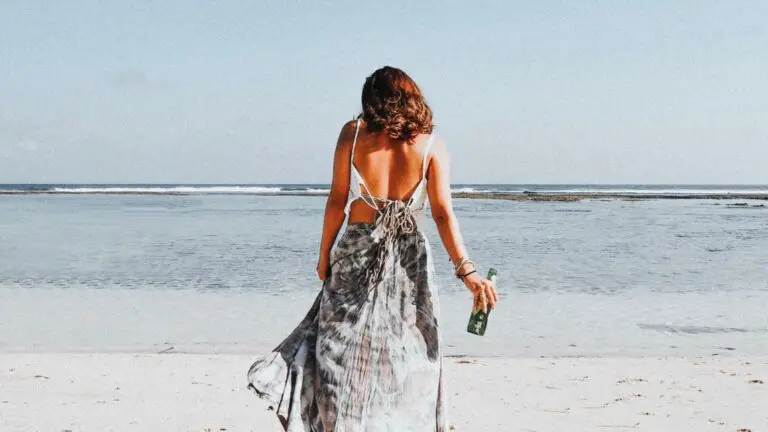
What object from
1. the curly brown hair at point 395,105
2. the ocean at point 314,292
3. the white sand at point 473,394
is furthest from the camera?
the ocean at point 314,292

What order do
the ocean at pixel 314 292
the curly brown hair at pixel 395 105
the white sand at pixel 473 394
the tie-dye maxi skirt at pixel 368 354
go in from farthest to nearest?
the ocean at pixel 314 292, the white sand at pixel 473 394, the tie-dye maxi skirt at pixel 368 354, the curly brown hair at pixel 395 105

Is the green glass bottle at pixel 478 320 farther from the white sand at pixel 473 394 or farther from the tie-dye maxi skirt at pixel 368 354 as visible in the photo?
the white sand at pixel 473 394

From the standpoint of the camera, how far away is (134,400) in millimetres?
5297

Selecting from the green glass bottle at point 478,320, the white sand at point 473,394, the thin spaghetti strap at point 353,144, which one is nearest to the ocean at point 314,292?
the white sand at point 473,394

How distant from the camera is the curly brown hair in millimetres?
2838

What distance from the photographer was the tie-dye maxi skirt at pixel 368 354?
117 inches

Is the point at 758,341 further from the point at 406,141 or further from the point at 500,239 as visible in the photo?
the point at 500,239

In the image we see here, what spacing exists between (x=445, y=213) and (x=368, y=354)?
1.91 feet

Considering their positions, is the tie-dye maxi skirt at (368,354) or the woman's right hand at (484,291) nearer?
the woman's right hand at (484,291)

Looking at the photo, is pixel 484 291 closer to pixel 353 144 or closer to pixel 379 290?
pixel 379 290

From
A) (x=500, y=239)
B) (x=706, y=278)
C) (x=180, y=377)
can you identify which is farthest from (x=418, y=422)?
(x=500, y=239)

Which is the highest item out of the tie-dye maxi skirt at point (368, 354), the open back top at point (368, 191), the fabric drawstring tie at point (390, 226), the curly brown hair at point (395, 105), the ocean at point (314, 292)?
the curly brown hair at point (395, 105)

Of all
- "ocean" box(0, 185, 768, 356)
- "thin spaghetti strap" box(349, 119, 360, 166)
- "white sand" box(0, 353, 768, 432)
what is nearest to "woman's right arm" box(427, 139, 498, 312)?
"thin spaghetti strap" box(349, 119, 360, 166)

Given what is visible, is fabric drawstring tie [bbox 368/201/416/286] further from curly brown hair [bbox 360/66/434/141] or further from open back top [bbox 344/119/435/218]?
curly brown hair [bbox 360/66/434/141]
